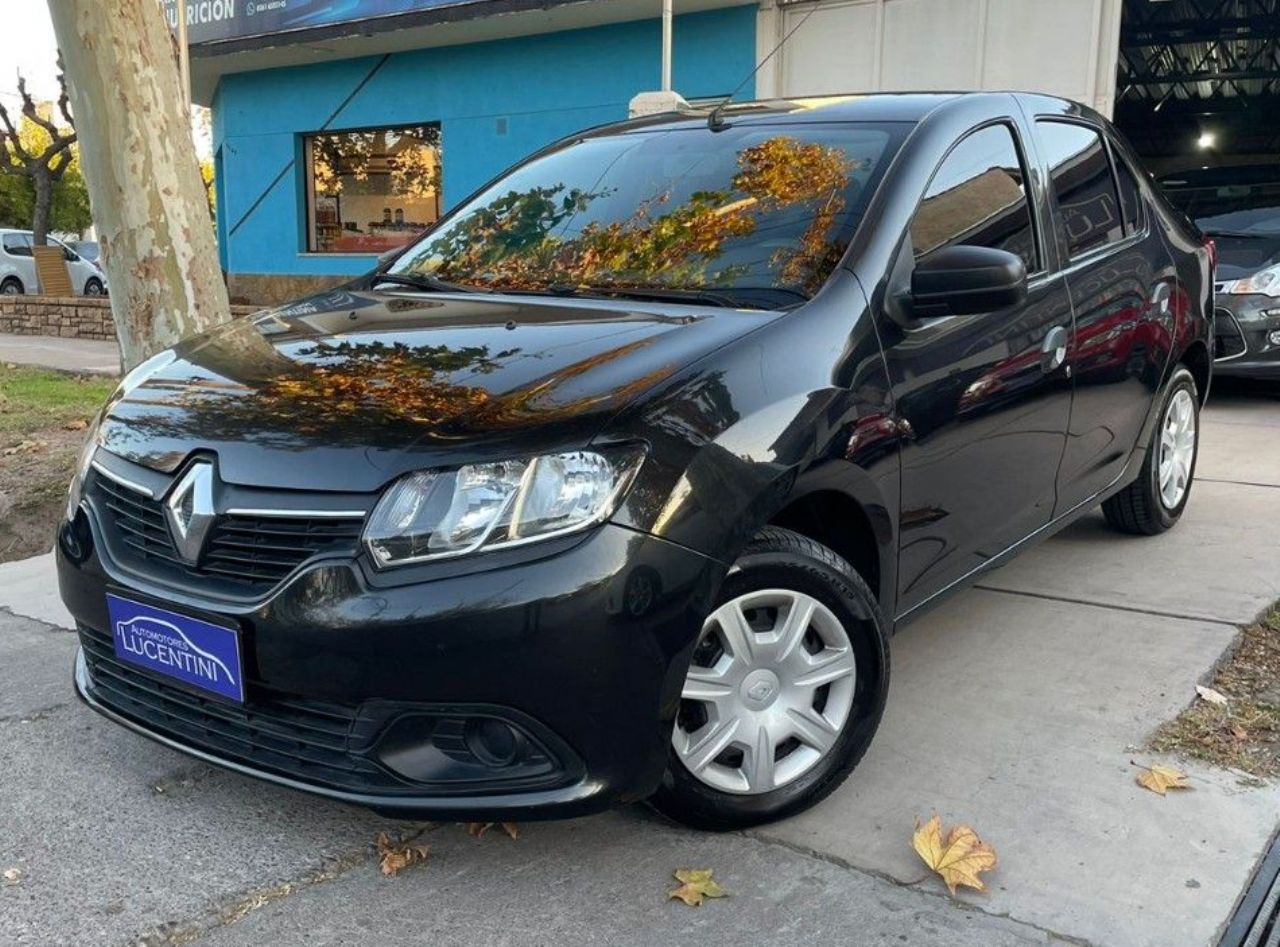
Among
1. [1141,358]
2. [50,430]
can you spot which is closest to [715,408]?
[1141,358]

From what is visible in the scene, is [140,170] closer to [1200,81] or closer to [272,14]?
[272,14]

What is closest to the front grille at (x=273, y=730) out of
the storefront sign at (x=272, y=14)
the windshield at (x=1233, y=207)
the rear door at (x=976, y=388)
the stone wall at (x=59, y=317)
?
the rear door at (x=976, y=388)

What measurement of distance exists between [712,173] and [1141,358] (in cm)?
185

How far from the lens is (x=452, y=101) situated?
15.6 m

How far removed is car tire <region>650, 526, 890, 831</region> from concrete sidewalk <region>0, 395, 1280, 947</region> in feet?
0.42

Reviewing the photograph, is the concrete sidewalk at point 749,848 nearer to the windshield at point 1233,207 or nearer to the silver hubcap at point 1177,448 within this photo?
the silver hubcap at point 1177,448

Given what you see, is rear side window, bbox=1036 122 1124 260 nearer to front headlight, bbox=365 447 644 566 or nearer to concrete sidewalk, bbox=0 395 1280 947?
concrete sidewalk, bbox=0 395 1280 947

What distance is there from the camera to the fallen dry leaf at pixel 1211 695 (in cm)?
346

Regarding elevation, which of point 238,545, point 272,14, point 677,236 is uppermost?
point 272,14

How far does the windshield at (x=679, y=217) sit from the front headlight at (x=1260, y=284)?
5889 millimetres

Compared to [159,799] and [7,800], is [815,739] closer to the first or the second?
[159,799]

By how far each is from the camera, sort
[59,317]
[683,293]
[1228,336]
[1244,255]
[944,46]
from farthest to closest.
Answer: [59,317]
[944,46]
[1244,255]
[1228,336]
[683,293]

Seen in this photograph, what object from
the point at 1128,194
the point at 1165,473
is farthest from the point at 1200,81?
the point at 1128,194

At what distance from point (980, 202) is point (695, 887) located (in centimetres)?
211
